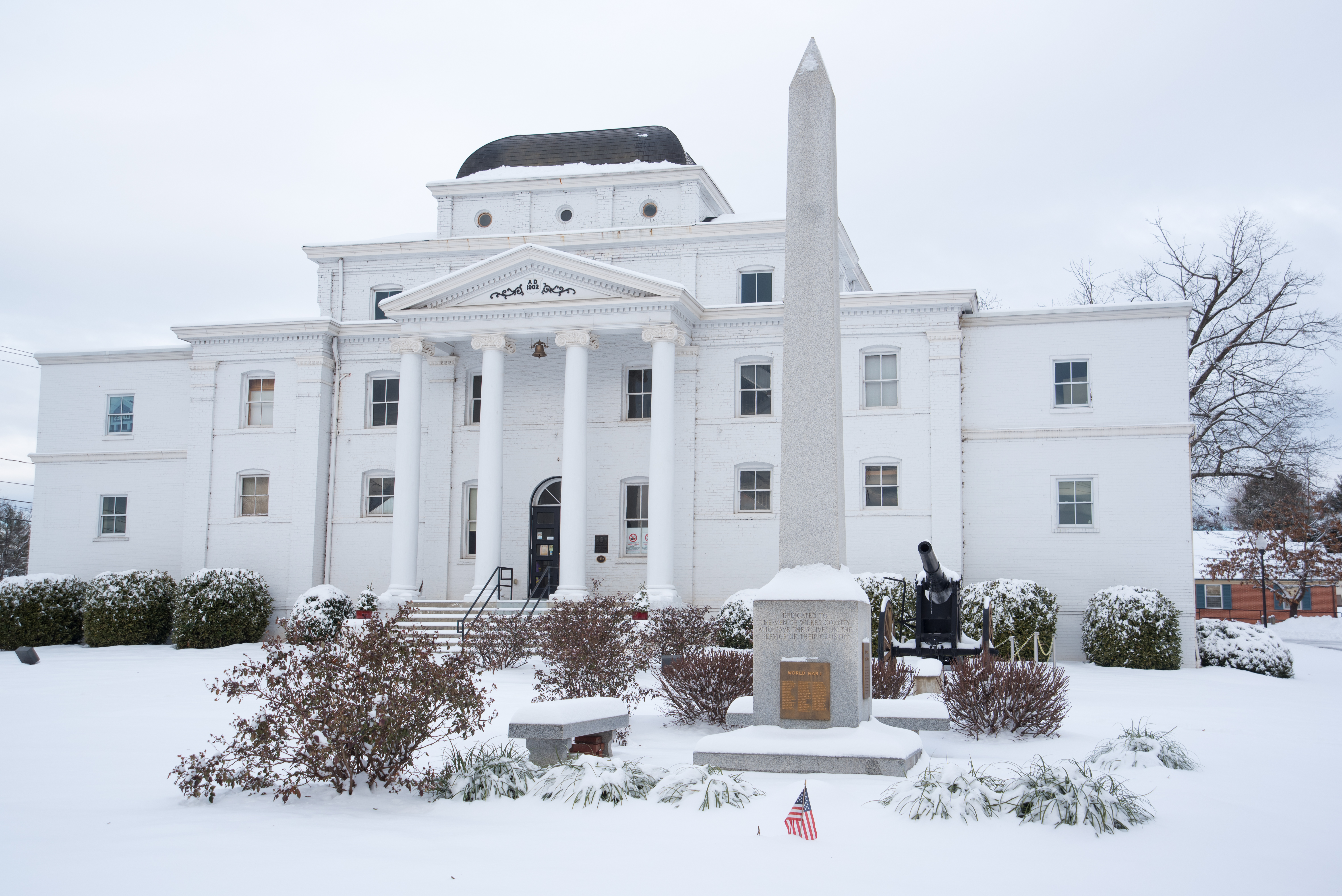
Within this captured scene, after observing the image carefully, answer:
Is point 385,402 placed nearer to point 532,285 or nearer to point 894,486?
point 532,285

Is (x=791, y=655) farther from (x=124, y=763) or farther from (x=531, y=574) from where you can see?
(x=531, y=574)

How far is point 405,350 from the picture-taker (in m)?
24.7

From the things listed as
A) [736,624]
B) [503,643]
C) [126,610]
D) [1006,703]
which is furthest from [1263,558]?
[126,610]

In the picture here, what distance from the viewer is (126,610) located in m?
24.3

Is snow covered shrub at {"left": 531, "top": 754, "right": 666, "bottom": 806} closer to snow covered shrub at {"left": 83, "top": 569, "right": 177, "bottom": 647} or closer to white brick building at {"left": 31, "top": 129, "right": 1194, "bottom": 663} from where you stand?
white brick building at {"left": 31, "top": 129, "right": 1194, "bottom": 663}

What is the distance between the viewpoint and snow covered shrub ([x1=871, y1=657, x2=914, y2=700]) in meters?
11.8

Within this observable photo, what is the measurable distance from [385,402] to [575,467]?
6.09 m

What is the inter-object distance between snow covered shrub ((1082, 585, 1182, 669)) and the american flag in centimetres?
1594

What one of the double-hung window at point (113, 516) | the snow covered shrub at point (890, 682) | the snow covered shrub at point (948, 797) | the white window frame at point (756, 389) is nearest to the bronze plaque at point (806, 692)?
the snow covered shrub at point (948, 797)

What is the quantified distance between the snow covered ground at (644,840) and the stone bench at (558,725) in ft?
1.84

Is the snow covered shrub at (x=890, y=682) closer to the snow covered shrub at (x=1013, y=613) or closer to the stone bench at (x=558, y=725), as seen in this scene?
the stone bench at (x=558, y=725)

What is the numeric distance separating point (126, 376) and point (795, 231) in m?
23.7

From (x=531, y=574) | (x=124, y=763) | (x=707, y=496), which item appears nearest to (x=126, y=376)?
(x=531, y=574)

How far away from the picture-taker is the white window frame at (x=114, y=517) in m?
27.7
